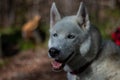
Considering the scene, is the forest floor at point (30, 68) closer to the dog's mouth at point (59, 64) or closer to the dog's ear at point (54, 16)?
the dog's ear at point (54, 16)

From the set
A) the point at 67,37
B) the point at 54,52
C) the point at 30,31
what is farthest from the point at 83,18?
the point at 30,31

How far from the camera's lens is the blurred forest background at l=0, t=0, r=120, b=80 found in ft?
35.1

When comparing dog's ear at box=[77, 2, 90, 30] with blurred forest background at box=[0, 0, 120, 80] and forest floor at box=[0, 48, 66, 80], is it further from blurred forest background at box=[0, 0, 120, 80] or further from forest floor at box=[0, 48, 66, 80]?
forest floor at box=[0, 48, 66, 80]

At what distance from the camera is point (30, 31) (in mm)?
13359

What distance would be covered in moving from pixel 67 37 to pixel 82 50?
221mm

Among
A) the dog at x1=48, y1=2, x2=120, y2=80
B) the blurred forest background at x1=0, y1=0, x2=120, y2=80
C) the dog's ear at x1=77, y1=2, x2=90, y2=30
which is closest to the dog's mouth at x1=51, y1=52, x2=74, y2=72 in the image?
the dog at x1=48, y1=2, x2=120, y2=80

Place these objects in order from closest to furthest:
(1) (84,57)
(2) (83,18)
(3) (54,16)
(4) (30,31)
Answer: (1) (84,57) < (2) (83,18) < (3) (54,16) < (4) (30,31)

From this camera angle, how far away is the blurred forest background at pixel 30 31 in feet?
35.1

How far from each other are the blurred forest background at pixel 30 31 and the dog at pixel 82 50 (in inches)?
129

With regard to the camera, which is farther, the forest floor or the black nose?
the forest floor

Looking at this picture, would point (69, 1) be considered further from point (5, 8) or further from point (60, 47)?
point (5, 8)

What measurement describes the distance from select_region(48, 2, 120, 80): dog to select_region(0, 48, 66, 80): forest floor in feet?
12.3

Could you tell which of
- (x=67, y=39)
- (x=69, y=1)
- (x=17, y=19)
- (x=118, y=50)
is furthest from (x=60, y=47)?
(x=17, y=19)

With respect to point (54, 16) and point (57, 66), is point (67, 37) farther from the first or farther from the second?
point (54, 16)
